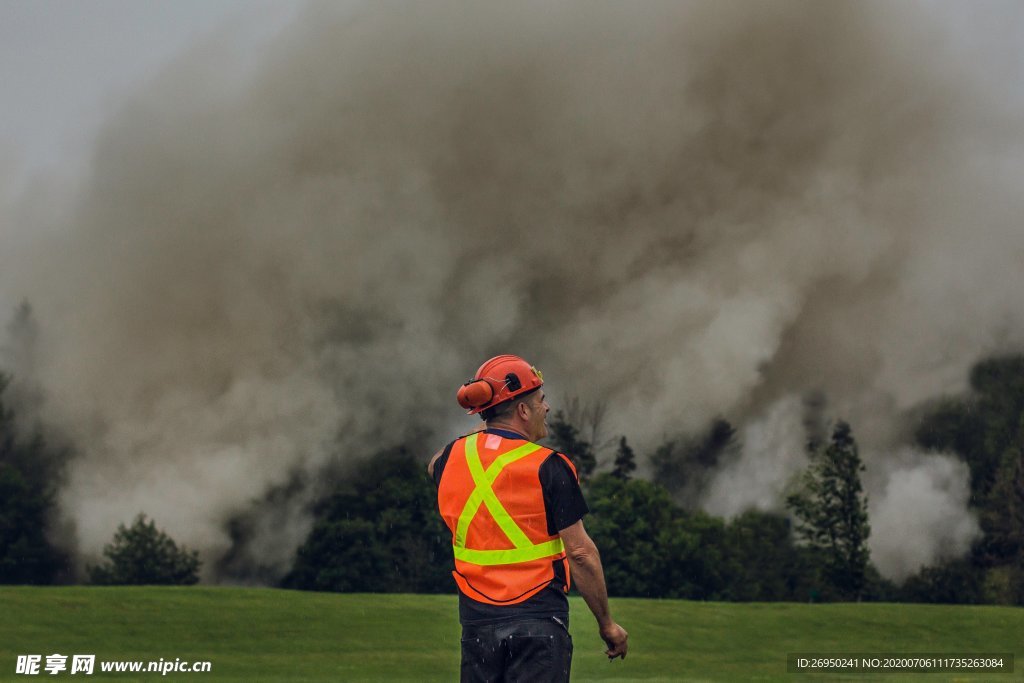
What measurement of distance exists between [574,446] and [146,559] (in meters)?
44.4

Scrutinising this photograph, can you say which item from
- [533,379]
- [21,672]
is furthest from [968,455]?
[533,379]

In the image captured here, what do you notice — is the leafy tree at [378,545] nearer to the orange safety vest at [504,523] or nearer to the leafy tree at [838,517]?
the leafy tree at [838,517]

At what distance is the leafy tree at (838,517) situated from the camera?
336 feet

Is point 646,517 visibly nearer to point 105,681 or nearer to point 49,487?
point 49,487

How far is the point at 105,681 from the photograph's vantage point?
21.9m

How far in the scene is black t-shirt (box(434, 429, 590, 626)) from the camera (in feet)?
18.7

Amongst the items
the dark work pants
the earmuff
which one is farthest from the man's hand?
the earmuff

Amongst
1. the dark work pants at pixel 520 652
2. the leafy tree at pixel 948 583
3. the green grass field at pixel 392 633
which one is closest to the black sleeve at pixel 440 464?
the dark work pants at pixel 520 652

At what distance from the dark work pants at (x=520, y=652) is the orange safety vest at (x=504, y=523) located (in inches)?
5.6

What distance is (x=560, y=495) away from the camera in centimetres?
571

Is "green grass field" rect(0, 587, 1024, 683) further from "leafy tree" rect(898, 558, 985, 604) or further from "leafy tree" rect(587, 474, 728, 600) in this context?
"leafy tree" rect(898, 558, 985, 604)

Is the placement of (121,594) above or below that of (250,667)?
above

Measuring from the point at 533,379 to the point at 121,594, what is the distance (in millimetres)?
30298

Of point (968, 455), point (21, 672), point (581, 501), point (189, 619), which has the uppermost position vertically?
point (968, 455)
